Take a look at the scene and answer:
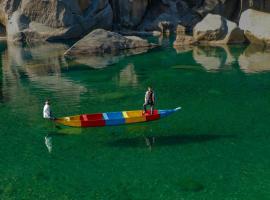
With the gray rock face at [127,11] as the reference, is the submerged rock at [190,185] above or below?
below

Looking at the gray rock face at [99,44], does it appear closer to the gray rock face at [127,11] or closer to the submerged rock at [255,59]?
the submerged rock at [255,59]

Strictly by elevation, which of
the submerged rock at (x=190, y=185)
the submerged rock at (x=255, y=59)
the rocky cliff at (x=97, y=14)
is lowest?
the submerged rock at (x=190, y=185)

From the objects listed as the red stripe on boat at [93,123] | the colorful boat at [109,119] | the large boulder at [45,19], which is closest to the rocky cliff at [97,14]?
the large boulder at [45,19]

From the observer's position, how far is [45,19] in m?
64.9

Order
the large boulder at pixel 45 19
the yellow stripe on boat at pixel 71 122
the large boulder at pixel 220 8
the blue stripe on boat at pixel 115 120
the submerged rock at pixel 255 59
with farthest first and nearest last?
the large boulder at pixel 220 8, the large boulder at pixel 45 19, the submerged rock at pixel 255 59, the blue stripe on boat at pixel 115 120, the yellow stripe on boat at pixel 71 122

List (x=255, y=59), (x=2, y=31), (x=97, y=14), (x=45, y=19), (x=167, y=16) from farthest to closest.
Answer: (x=167, y=16) → (x=2, y=31) → (x=97, y=14) → (x=45, y=19) → (x=255, y=59)

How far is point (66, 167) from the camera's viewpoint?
20359 mm

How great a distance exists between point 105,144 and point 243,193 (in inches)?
313

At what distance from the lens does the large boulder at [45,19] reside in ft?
212

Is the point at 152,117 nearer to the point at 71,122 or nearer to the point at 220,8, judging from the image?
the point at 71,122

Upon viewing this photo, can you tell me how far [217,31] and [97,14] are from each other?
20294mm

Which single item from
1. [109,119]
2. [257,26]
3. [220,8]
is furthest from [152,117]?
[220,8]

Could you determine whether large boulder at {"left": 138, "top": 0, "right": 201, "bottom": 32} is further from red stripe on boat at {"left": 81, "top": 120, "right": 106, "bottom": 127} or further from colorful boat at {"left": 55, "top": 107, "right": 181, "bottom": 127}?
red stripe on boat at {"left": 81, "top": 120, "right": 106, "bottom": 127}

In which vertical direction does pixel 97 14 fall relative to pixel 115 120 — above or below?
above
